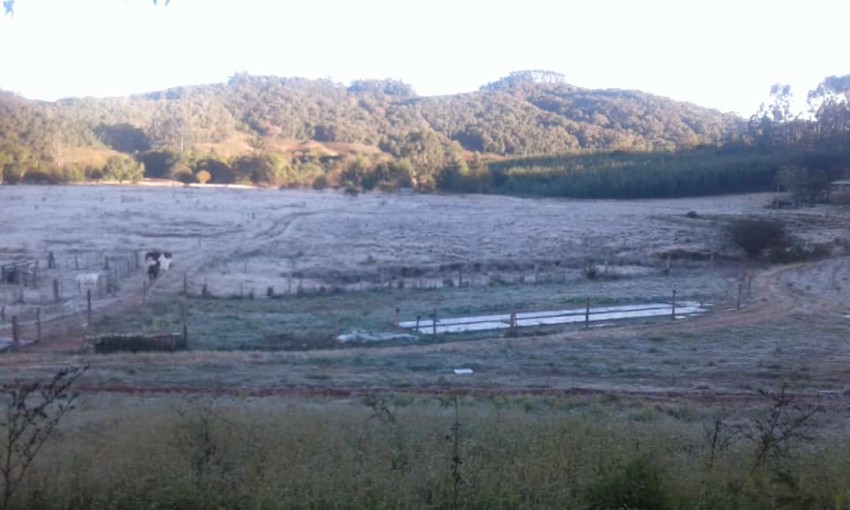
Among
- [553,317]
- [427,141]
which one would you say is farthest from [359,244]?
[427,141]

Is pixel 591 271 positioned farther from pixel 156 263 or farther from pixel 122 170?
pixel 122 170

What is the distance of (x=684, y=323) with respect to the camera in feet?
86.8

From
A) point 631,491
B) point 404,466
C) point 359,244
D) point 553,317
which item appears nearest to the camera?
point 631,491

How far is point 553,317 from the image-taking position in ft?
90.4

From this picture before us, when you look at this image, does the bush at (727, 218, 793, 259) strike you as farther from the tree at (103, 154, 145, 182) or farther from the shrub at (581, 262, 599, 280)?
the tree at (103, 154, 145, 182)

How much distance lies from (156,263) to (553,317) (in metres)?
16.2

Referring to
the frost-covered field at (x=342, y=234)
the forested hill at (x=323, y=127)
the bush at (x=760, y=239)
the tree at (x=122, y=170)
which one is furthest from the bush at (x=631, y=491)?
the tree at (x=122, y=170)

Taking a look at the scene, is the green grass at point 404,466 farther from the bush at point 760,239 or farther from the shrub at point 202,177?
the shrub at point 202,177

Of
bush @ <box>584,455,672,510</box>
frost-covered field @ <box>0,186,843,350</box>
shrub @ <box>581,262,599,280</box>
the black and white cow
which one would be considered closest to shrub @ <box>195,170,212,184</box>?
frost-covered field @ <box>0,186,843,350</box>

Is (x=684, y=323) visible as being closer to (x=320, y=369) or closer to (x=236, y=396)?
(x=320, y=369)

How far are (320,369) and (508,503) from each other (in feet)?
42.1

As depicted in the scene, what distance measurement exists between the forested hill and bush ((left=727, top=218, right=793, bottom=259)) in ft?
146

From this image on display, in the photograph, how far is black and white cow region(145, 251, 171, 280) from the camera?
33875mm

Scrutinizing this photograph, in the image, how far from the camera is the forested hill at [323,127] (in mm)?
88250
